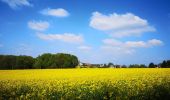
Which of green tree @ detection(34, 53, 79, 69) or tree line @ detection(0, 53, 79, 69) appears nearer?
tree line @ detection(0, 53, 79, 69)

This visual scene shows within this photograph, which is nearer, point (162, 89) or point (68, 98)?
point (68, 98)

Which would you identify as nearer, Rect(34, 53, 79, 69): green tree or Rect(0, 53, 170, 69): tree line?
Rect(0, 53, 170, 69): tree line

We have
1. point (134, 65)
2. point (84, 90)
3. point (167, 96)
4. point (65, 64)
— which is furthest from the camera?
point (65, 64)

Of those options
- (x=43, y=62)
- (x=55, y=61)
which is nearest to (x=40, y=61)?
(x=43, y=62)

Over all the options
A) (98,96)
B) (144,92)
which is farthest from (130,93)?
(98,96)

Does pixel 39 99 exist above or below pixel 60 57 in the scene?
below

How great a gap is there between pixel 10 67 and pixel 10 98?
75.5 meters

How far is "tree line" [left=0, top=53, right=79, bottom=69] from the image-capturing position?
272 feet

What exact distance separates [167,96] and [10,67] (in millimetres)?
75024

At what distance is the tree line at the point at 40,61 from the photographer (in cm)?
8281

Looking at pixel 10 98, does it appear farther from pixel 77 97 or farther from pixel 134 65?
pixel 134 65

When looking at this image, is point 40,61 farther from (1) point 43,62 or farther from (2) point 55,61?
(2) point 55,61

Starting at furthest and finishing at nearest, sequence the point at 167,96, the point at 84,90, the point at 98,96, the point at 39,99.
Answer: the point at 167,96 < the point at 84,90 < the point at 98,96 < the point at 39,99

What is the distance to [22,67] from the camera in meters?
83.6
